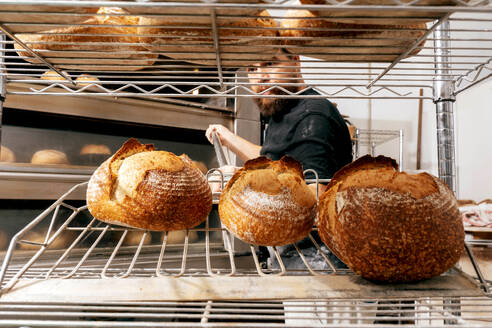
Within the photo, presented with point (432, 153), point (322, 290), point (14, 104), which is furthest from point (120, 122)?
point (432, 153)

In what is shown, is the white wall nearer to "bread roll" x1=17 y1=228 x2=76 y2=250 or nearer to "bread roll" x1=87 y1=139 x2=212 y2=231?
"bread roll" x1=87 y1=139 x2=212 y2=231

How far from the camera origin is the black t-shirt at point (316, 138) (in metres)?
1.21

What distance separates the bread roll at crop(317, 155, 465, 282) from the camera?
1.77 ft

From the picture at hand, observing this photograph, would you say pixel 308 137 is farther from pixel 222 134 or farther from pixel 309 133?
pixel 222 134

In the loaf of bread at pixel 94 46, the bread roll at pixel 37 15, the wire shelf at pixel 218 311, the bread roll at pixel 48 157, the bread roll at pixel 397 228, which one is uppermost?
the loaf of bread at pixel 94 46

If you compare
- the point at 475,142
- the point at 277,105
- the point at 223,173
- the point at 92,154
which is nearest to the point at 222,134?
the point at 277,105

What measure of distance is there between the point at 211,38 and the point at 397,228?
0.51 m

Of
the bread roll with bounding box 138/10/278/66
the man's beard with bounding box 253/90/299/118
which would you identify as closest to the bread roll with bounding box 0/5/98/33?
the bread roll with bounding box 138/10/278/66

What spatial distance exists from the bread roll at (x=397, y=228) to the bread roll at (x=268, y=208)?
118 mm

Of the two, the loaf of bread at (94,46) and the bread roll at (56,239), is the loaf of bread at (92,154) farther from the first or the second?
the loaf of bread at (94,46)

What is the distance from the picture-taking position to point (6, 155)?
4.55ft

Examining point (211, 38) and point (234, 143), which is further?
point (234, 143)

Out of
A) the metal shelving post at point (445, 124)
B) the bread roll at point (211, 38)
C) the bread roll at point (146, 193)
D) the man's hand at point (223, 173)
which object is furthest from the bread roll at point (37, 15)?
the metal shelving post at point (445, 124)

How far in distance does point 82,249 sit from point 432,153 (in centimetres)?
269
